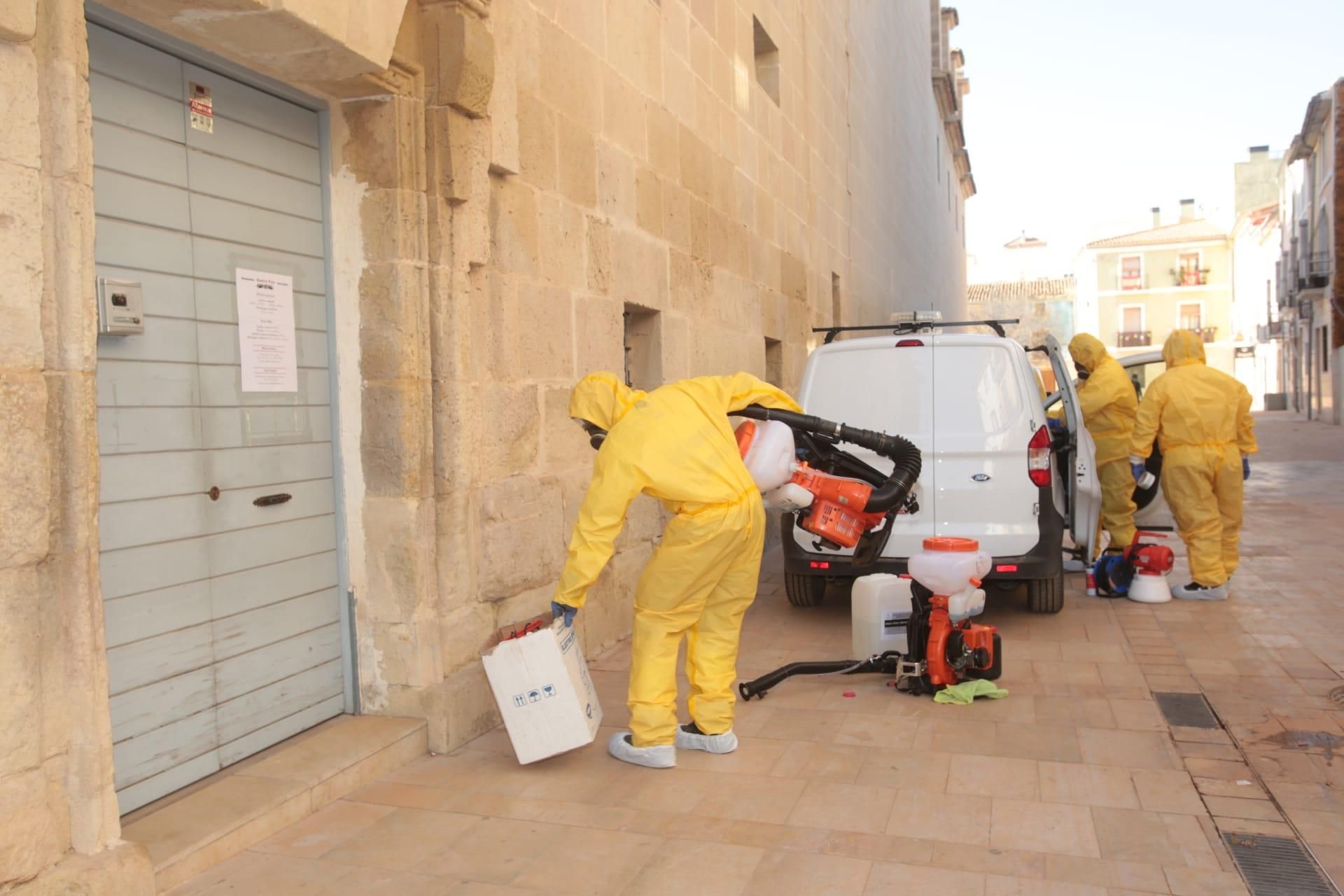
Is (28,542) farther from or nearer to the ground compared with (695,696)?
farther from the ground

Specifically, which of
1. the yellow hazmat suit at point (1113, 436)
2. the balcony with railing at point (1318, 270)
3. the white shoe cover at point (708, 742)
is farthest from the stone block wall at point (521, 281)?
the balcony with railing at point (1318, 270)

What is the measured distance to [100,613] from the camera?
306cm

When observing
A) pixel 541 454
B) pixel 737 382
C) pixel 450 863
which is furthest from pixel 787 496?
pixel 450 863

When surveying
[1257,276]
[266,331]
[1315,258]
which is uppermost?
[1257,276]

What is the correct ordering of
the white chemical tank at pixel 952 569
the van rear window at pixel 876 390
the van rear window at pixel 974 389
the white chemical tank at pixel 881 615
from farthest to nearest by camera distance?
the van rear window at pixel 876 390 → the van rear window at pixel 974 389 → the white chemical tank at pixel 881 615 → the white chemical tank at pixel 952 569

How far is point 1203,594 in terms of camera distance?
7512 mm

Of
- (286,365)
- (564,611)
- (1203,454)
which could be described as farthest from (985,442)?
(286,365)

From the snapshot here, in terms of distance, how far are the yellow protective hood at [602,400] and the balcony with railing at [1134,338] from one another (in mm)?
61700

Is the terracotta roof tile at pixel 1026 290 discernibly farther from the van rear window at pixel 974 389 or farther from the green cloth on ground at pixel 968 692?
the green cloth on ground at pixel 968 692

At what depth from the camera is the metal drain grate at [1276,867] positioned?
126 inches

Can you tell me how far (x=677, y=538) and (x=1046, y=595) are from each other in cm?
355

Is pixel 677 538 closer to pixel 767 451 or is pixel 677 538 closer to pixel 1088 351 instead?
pixel 767 451

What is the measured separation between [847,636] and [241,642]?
3.75m

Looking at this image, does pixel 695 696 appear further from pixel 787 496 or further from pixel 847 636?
pixel 847 636
